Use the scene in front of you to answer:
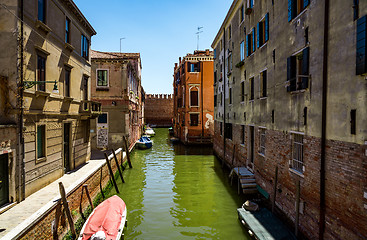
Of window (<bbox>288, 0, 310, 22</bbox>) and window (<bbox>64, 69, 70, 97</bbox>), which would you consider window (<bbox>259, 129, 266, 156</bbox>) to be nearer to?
window (<bbox>288, 0, 310, 22</bbox>)

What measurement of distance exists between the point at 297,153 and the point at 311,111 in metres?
1.72

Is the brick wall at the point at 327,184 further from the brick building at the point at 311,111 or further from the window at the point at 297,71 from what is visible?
the window at the point at 297,71

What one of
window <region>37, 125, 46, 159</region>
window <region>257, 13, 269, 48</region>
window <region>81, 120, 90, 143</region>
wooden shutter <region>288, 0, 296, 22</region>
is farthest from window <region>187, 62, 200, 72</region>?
window <region>37, 125, 46, 159</region>

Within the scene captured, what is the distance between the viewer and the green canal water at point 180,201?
358 inches

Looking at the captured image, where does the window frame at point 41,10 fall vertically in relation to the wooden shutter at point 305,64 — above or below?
above

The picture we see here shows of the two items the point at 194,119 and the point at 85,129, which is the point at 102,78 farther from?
the point at 194,119

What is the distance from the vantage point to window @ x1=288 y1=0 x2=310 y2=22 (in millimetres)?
8109

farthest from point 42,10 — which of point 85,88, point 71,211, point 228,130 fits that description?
point 228,130

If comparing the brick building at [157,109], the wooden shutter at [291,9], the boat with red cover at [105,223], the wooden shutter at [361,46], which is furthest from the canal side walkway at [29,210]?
the brick building at [157,109]

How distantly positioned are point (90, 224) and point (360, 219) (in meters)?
7.17

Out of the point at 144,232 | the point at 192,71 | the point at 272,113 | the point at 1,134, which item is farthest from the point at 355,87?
the point at 192,71

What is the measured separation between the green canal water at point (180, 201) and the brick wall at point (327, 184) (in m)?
2.07

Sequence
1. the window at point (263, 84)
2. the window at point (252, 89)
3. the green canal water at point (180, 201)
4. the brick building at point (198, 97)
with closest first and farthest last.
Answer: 1. the green canal water at point (180, 201)
2. the window at point (263, 84)
3. the window at point (252, 89)
4. the brick building at point (198, 97)

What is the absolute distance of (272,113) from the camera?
1010 centimetres
